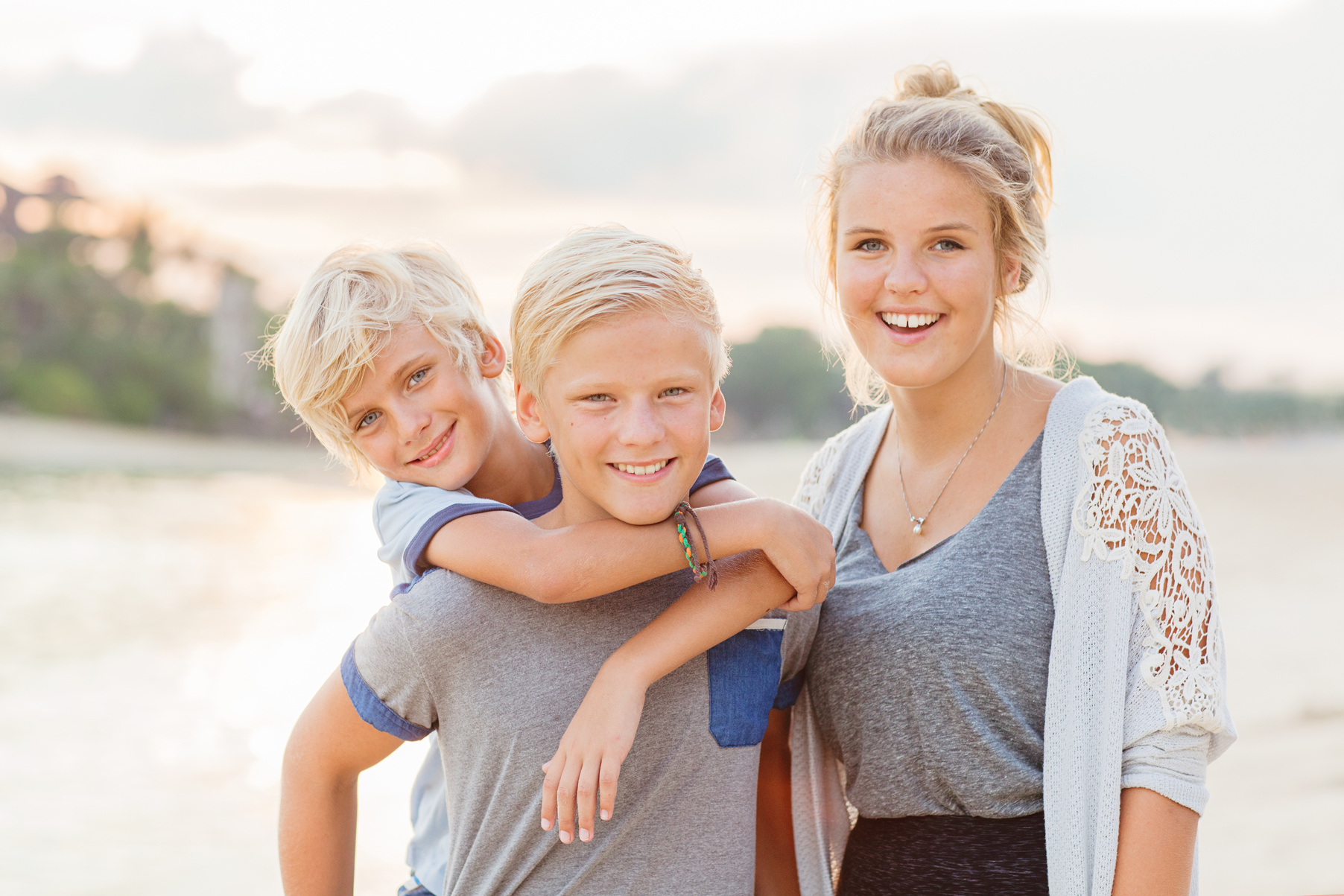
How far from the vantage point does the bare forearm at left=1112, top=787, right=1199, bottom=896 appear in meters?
1.80

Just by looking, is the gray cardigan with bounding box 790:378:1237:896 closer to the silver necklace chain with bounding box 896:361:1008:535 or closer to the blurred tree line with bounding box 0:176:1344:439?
the silver necklace chain with bounding box 896:361:1008:535

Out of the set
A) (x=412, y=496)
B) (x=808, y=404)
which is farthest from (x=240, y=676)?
(x=808, y=404)

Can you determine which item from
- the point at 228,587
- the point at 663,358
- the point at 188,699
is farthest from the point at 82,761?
the point at 663,358

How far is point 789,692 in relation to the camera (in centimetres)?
201

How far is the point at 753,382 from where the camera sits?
28.7 m

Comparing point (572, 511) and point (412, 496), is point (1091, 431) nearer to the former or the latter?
point (572, 511)

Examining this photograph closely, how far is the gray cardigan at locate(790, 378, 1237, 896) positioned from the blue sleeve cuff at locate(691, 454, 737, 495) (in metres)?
0.60

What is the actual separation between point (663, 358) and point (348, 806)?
35.3 inches

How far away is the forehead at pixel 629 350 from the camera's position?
1.54 meters

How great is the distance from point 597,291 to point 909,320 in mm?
800

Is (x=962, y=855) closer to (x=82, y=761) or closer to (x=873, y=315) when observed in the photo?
(x=873, y=315)

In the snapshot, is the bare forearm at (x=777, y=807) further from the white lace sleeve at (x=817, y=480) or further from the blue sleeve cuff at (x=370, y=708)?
the blue sleeve cuff at (x=370, y=708)

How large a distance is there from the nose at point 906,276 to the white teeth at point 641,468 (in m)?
0.74

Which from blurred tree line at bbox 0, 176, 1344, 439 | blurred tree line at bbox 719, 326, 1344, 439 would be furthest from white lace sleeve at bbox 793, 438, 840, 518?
blurred tree line at bbox 0, 176, 1344, 439
